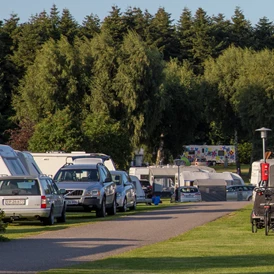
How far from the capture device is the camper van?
3209 centimetres

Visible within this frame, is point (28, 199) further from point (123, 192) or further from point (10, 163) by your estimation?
point (123, 192)

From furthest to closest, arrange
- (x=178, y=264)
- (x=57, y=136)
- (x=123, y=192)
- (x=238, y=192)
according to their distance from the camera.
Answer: (x=57, y=136) → (x=238, y=192) → (x=123, y=192) → (x=178, y=264)

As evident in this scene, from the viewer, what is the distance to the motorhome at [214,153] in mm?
115188

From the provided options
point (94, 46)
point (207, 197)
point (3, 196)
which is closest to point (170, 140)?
point (94, 46)

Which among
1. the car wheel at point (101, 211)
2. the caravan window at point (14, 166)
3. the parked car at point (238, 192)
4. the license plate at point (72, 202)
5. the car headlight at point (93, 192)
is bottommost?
the car wheel at point (101, 211)

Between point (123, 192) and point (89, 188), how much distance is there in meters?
5.45

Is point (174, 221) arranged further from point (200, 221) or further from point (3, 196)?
point (3, 196)

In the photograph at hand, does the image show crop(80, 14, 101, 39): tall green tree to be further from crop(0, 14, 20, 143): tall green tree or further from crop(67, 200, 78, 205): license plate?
crop(67, 200, 78, 205): license plate

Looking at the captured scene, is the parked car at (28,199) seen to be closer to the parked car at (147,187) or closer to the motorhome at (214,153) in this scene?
the parked car at (147,187)

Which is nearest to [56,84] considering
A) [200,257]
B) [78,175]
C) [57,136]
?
[57,136]

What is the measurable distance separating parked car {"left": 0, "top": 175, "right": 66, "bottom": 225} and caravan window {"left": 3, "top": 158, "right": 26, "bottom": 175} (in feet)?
18.1

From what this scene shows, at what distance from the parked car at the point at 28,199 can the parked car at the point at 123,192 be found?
30.8 feet

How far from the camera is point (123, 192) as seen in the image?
36.9m

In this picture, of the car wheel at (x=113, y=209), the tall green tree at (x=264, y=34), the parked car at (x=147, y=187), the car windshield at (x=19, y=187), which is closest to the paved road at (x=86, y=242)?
the car windshield at (x=19, y=187)
